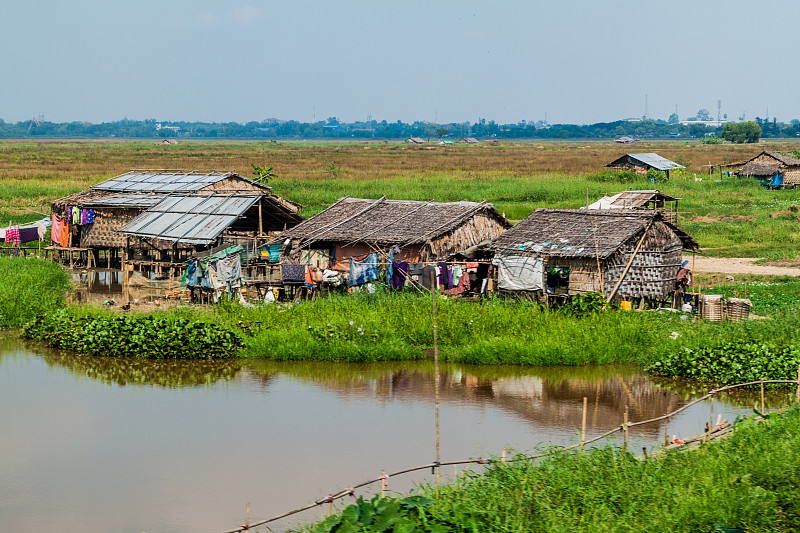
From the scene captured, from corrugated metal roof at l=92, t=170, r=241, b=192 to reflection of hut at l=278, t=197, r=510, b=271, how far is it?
585 centimetres

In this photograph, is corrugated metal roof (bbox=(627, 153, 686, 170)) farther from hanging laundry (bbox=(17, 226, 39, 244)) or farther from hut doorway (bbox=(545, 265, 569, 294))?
hanging laundry (bbox=(17, 226, 39, 244))

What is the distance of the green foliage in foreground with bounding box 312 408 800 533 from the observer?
7.17 metres

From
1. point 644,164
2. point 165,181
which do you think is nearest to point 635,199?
point 165,181

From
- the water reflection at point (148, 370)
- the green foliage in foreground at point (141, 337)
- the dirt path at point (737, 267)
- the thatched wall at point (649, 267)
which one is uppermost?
the thatched wall at point (649, 267)

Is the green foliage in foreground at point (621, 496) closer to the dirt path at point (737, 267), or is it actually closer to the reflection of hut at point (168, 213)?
the reflection of hut at point (168, 213)

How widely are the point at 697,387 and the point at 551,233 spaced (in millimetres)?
5230

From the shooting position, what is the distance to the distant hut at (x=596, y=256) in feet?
54.5

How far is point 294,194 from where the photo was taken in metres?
38.1

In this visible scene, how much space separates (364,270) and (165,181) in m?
10.6

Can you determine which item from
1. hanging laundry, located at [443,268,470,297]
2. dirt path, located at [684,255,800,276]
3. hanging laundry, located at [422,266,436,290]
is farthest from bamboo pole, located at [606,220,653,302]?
dirt path, located at [684,255,800,276]

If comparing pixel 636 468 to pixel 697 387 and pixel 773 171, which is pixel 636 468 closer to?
pixel 697 387

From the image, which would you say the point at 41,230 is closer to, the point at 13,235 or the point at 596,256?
the point at 13,235

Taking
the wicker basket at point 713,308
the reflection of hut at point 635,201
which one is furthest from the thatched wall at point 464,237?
the reflection of hut at point 635,201

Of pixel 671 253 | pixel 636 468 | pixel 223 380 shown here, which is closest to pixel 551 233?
pixel 671 253
